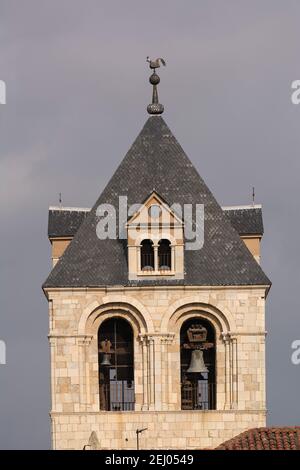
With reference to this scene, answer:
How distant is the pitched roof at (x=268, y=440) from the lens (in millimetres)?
115688

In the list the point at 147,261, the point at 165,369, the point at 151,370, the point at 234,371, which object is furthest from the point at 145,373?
the point at 147,261

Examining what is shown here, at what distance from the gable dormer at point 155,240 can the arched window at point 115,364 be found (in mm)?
1478

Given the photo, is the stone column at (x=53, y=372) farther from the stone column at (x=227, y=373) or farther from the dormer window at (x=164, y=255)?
the stone column at (x=227, y=373)

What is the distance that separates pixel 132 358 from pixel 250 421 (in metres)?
3.56

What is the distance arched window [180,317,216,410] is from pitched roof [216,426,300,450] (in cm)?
637

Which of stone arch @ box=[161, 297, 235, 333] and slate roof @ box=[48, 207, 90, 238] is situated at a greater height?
slate roof @ box=[48, 207, 90, 238]

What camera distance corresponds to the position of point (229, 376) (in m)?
124

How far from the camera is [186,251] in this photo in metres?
125

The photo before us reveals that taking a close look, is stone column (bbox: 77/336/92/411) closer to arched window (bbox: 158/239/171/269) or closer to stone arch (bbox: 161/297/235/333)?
stone arch (bbox: 161/297/235/333)

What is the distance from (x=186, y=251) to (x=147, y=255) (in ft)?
3.48

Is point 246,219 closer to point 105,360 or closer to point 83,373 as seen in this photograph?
point 105,360

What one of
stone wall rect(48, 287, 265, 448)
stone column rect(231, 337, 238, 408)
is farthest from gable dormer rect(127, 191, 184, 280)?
stone column rect(231, 337, 238, 408)

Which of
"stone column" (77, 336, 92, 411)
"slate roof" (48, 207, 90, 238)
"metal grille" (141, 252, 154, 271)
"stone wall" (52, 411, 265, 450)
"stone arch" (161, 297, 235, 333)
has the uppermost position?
"slate roof" (48, 207, 90, 238)

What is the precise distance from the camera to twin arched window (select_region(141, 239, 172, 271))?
125 m
